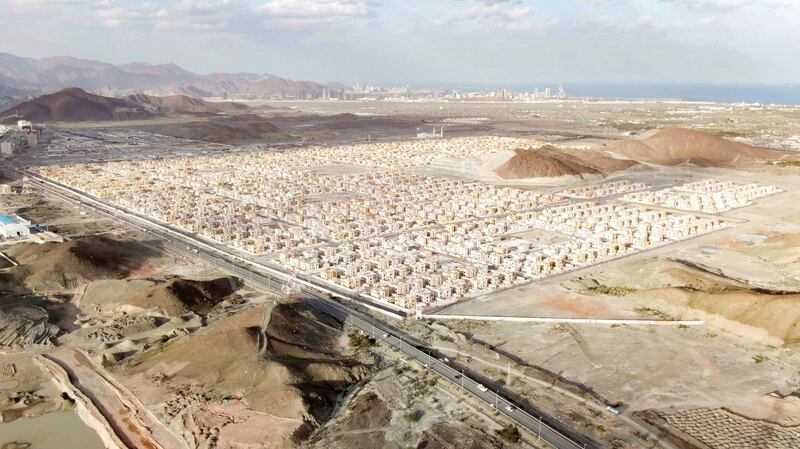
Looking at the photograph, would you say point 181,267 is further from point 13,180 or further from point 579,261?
point 13,180

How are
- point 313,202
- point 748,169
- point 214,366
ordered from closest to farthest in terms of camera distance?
point 214,366 < point 313,202 < point 748,169

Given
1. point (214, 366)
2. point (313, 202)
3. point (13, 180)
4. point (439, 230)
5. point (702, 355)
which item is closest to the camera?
point (214, 366)

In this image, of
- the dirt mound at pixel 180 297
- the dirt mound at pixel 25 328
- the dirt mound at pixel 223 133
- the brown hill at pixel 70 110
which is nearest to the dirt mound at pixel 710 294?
the dirt mound at pixel 180 297

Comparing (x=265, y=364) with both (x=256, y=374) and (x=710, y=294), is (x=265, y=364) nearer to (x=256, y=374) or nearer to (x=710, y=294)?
(x=256, y=374)

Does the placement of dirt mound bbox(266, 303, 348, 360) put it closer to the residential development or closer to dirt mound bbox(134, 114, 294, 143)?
the residential development

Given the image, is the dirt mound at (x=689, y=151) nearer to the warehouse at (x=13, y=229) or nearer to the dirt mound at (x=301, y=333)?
the dirt mound at (x=301, y=333)

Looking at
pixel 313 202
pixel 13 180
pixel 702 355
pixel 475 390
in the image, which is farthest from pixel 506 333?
pixel 13 180

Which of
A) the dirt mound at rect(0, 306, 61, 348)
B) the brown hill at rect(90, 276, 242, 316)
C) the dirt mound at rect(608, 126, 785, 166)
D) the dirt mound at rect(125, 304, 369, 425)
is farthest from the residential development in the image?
the dirt mound at rect(608, 126, 785, 166)
